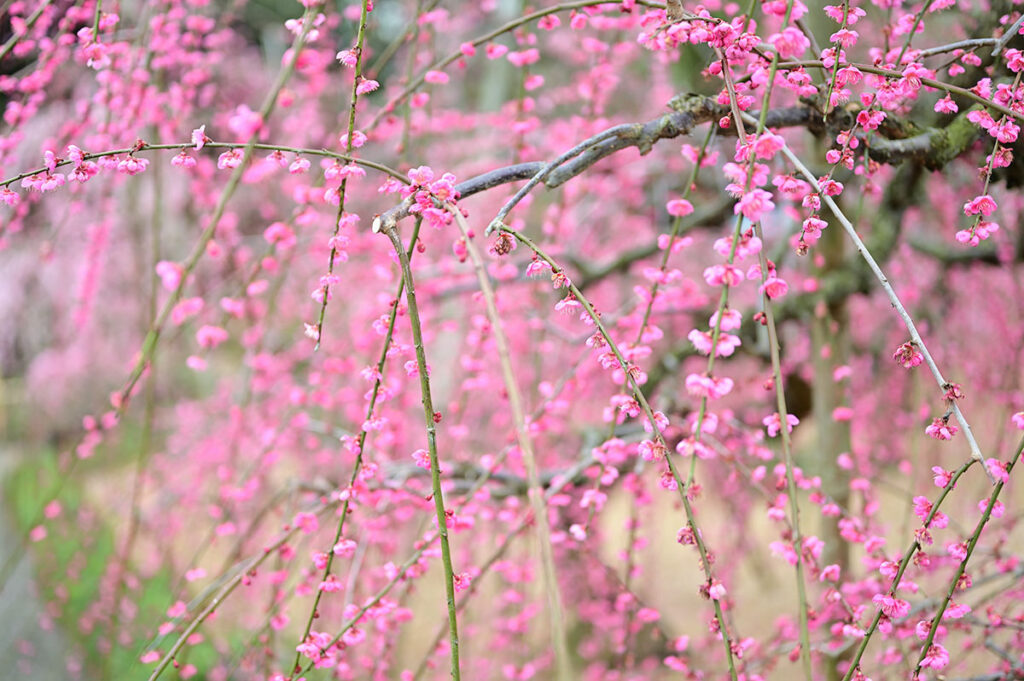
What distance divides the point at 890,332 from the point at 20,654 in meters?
3.68

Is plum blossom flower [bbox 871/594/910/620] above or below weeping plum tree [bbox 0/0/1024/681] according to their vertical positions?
below

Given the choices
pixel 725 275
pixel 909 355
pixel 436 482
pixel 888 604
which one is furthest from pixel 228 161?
pixel 888 604

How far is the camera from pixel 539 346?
2215mm

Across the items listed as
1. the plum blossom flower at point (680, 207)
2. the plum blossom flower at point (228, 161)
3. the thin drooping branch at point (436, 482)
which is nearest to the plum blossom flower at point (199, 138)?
the plum blossom flower at point (228, 161)

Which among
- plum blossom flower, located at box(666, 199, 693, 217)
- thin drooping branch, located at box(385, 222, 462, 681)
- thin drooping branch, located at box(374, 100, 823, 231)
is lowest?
thin drooping branch, located at box(385, 222, 462, 681)

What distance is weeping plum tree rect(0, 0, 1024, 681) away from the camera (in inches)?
39.6

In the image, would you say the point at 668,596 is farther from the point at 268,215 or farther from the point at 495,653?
the point at 268,215

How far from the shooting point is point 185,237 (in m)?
5.72

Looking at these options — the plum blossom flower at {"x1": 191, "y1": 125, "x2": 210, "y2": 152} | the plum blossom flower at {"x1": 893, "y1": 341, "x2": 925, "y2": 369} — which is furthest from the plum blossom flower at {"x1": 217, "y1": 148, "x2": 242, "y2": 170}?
the plum blossom flower at {"x1": 893, "y1": 341, "x2": 925, "y2": 369}

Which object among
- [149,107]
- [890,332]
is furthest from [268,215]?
[890,332]

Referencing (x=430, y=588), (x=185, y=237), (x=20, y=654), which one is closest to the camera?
(x=20, y=654)

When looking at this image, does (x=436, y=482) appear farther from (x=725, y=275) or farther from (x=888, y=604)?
(x=888, y=604)

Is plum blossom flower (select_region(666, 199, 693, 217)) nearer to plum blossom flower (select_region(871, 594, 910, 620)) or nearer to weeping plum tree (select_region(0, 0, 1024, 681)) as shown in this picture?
weeping plum tree (select_region(0, 0, 1024, 681))

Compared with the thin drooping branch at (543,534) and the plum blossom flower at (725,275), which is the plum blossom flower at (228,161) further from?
the plum blossom flower at (725,275)
